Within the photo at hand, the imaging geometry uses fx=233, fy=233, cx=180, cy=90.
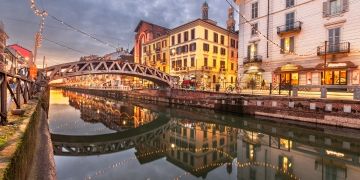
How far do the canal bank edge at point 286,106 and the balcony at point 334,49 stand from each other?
8118 millimetres

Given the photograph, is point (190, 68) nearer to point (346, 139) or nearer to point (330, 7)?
point (330, 7)

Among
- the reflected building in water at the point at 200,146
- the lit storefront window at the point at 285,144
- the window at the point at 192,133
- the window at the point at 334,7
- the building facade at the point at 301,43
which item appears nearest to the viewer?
the reflected building in water at the point at 200,146

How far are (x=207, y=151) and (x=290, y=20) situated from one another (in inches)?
912

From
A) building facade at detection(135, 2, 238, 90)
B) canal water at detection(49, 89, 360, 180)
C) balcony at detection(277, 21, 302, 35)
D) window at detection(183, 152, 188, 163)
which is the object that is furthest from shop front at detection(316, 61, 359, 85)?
window at detection(183, 152, 188, 163)

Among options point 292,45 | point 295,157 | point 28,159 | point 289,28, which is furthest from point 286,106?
point 28,159

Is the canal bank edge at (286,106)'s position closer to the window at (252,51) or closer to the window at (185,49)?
the window at (252,51)

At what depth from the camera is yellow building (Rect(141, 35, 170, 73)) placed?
54.7 metres

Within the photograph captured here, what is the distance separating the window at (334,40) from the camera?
2425 cm

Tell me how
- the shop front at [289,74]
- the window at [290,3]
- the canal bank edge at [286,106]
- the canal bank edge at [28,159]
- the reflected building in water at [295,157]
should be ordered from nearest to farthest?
the canal bank edge at [28,159], the reflected building in water at [295,157], the canal bank edge at [286,106], the shop front at [289,74], the window at [290,3]

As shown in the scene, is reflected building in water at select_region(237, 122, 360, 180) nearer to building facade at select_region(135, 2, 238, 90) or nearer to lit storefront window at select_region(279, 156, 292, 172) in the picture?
lit storefront window at select_region(279, 156, 292, 172)

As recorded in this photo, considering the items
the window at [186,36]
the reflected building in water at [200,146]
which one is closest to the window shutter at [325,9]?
the reflected building in water at [200,146]

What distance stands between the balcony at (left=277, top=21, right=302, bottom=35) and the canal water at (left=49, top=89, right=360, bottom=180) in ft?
43.7

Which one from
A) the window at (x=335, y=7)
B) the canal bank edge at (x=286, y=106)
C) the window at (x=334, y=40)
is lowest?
the canal bank edge at (x=286, y=106)

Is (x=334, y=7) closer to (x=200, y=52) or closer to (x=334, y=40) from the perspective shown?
(x=334, y=40)
